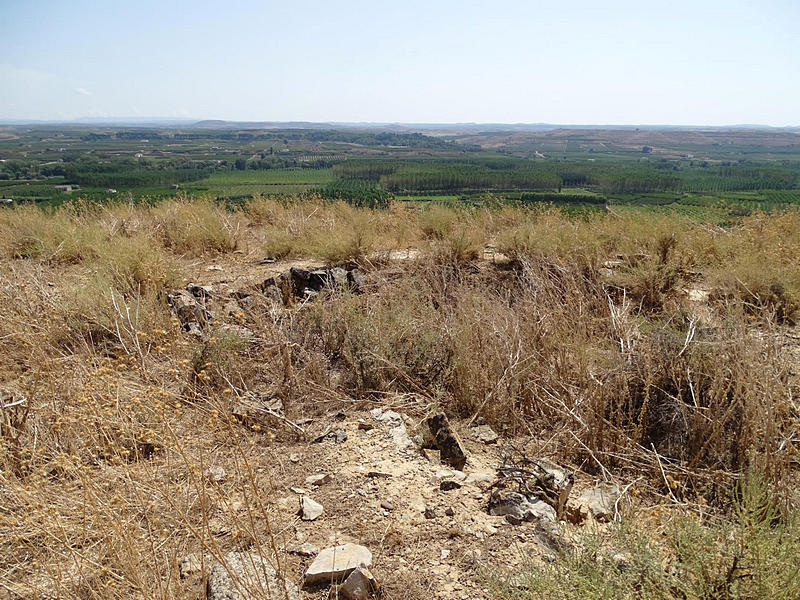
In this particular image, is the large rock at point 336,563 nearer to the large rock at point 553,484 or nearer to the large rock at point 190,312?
the large rock at point 553,484

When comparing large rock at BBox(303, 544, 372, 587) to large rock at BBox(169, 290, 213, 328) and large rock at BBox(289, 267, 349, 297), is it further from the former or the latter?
large rock at BBox(289, 267, 349, 297)

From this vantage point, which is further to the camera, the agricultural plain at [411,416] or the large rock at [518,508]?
the large rock at [518,508]

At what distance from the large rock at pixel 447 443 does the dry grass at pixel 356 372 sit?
0.36 metres

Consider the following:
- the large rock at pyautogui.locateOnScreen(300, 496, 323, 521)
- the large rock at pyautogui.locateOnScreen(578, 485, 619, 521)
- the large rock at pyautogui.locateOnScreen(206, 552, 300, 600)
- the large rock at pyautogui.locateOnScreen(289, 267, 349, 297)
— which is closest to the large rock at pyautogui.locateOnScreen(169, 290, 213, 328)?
the large rock at pyautogui.locateOnScreen(289, 267, 349, 297)

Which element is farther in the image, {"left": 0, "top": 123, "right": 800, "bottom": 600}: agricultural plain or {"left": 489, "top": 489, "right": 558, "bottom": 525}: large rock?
{"left": 489, "top": 489, "right": 558, "bottom": 525}: large rock

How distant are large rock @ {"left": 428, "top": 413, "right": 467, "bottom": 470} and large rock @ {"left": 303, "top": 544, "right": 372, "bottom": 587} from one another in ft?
2.99

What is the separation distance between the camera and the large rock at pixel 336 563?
1.97 meters

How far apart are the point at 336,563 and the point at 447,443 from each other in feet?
3.66

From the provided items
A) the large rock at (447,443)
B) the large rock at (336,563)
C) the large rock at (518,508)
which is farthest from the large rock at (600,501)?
the large rock at (336,563)

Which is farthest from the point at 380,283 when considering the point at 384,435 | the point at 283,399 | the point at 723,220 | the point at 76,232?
the point at 723,220

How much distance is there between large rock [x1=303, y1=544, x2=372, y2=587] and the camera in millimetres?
1969

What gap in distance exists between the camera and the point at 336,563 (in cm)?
201

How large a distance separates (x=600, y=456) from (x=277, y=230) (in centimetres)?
595

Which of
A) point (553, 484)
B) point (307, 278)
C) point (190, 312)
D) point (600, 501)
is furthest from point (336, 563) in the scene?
point (307, 278)
